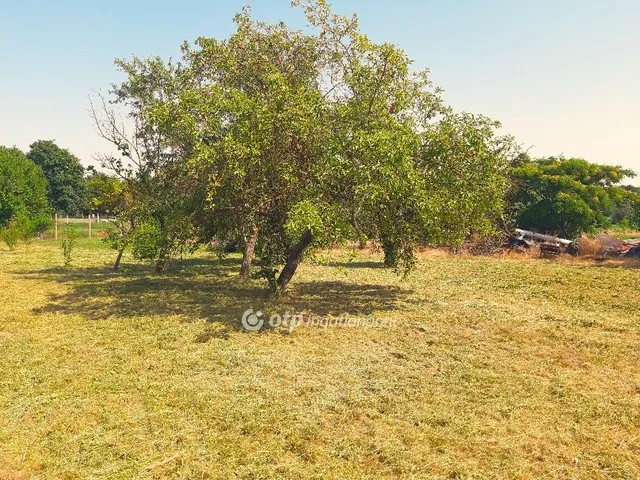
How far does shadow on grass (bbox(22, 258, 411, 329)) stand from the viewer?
42.0 feet

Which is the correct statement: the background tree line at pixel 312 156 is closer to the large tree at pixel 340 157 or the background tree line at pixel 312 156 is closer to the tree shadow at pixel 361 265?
the large tree at pixel 340 157

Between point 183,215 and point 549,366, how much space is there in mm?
11169

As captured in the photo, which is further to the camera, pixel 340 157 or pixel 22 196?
pixel 22 196

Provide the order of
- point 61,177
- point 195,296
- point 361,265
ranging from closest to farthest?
point 195,296
point 361,265
point 61,177

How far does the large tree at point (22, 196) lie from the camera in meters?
35.4

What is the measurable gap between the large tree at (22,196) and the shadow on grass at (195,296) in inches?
703

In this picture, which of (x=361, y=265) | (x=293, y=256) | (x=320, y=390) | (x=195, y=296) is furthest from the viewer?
(x=361, y=265)

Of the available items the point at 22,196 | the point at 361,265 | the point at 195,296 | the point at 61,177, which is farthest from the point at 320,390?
the point at 61,177

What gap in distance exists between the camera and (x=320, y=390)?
7.10 meters

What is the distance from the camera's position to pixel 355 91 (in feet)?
41.0

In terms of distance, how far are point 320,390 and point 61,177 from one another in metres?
70.8

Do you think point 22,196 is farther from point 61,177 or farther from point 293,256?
point 293,256

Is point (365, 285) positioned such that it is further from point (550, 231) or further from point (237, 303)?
point (550, 231)

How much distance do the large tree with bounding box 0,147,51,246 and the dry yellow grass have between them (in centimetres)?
2516
